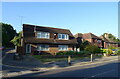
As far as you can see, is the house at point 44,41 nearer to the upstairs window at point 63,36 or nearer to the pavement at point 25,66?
the upstairs window at point 63,36

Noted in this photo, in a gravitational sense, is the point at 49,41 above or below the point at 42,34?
below

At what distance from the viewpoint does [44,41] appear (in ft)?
93.1

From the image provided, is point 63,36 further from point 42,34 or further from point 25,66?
point 25,66

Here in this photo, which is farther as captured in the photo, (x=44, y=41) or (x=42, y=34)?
(x=42, y=34)

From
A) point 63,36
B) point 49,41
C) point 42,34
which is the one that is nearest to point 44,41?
point 49,41

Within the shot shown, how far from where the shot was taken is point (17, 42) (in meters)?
36.6

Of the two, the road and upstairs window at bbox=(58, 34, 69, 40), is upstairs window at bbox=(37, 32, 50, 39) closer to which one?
upstairs window at bbox=(58, 34, 69, 40)

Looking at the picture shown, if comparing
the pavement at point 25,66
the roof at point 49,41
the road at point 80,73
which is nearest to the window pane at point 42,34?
the roof at point 49,41

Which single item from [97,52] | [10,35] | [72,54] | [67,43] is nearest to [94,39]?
[97,52]

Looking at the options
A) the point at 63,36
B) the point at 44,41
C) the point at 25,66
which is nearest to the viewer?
the point at 25,66

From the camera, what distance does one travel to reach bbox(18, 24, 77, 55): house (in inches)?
1057

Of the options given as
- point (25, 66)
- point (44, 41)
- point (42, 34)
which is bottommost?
point (25, 66)

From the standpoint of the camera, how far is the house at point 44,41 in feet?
88.1

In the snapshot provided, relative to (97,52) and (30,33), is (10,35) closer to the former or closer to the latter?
(30,33)
